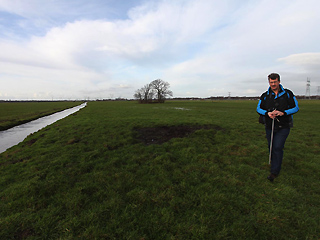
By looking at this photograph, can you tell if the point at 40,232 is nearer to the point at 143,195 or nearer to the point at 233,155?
the point at 143,195

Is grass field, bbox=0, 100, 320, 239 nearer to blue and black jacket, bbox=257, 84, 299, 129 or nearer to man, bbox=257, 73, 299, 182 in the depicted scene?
man, bbox=257, 73, 299, 182

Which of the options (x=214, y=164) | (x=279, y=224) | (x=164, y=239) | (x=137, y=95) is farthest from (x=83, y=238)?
(x=137, y=95)

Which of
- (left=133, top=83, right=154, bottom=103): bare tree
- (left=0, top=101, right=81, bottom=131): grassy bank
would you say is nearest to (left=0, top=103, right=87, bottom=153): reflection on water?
(left=0, top=101, right=81, bottom=131): grassy bank

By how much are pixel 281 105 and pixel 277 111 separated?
0.89ft

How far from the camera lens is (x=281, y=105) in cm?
452

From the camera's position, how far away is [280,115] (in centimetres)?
442

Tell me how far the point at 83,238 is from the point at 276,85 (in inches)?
242

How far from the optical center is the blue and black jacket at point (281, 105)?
174 inches

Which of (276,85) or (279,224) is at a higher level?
(276,85)

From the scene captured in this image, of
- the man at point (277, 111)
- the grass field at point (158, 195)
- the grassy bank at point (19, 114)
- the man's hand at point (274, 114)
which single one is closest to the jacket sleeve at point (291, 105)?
the man at point (277, 111)

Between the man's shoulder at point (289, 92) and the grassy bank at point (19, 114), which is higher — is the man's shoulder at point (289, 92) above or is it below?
above

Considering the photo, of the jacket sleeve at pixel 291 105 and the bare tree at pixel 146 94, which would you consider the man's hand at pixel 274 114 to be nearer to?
the jacket sleeve at pixel 291 105

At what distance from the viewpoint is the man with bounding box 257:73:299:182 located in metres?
4.44

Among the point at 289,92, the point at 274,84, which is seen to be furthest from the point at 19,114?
the point at 289,92
